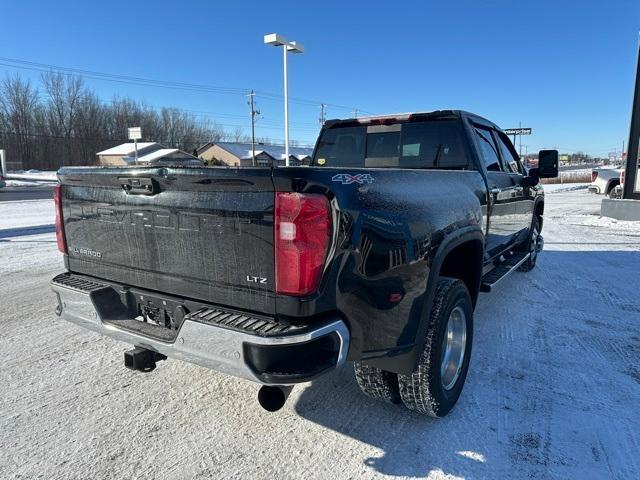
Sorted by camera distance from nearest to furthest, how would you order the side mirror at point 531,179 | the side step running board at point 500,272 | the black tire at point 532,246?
the side step running board at point 500,272
the side mirror at point 531,179
the black tire at point 532,246

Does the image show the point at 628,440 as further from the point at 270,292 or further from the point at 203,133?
the point at 203,133

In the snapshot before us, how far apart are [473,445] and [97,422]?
2.24 metres

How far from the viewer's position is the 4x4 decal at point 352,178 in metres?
2.06

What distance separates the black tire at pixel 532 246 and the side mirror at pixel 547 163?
3.32 ft

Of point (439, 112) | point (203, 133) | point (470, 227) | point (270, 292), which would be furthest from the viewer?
point (203, 133)

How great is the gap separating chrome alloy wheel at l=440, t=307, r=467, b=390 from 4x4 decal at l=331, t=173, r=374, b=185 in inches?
48.4

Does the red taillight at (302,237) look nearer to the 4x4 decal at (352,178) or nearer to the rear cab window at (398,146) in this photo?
the 4x4 decal at (352,178)

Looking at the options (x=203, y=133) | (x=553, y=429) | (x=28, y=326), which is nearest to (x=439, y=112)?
(x=553, y=429)

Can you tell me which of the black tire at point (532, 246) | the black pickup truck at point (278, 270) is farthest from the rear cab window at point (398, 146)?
the black tire at point (532, 246)

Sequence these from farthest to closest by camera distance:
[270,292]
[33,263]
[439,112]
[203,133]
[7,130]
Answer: [203,133] → [7,130] → [33,263] → [439,112] → [270,292]

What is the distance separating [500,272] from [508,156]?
1546 mm

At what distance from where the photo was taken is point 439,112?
4004 mm

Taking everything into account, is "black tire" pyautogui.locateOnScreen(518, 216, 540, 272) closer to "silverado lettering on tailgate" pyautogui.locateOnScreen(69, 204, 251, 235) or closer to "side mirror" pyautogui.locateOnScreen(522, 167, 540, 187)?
"side mirror" pyautogui.locateOnScreen(522, 167, 540, 187)

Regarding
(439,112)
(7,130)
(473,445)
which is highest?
(7,130)
